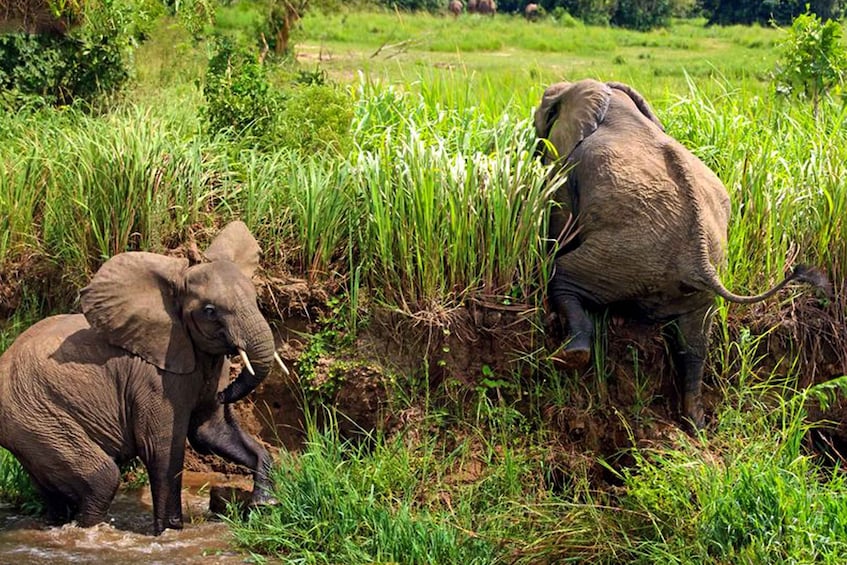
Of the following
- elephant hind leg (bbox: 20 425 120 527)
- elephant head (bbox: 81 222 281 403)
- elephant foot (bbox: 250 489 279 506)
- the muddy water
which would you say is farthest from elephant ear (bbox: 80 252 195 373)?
the muddy water

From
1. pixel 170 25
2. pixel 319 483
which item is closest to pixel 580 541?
pixel 319 483

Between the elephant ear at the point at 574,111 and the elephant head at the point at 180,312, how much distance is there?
1.98 m

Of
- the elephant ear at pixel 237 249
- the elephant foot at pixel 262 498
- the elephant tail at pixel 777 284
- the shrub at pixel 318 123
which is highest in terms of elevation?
the shrub at pixel 318 123

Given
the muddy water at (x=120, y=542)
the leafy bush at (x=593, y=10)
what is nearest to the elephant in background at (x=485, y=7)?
the leafy bush at (x=593, y=10)

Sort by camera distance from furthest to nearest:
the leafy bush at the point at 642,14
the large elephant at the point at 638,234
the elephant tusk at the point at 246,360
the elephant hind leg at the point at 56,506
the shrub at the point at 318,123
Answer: the leafy bush at the point at 642,14
the shrub at the point at 318,123
the large elephant at the point at 638,234
the elephant hind leg at the point at 56,506
the elephant tusk at the point at 246,360

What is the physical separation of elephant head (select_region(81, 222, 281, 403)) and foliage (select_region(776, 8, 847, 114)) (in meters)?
4.67

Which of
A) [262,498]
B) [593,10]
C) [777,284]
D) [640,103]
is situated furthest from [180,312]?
[593,10]

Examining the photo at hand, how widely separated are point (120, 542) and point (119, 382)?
0.75m

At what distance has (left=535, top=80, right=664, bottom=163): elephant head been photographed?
6.77 m

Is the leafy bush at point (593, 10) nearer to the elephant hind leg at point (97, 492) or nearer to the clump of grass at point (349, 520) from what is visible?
the clump of grass at point (349, 520)

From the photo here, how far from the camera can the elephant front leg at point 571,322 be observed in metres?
6.37

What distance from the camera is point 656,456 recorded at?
19.2 ft

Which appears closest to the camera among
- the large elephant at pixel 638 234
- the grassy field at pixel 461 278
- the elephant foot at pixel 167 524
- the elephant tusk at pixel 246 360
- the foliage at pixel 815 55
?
the grassy field at pixel 461 278

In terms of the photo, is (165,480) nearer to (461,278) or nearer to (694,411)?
(461,278)
